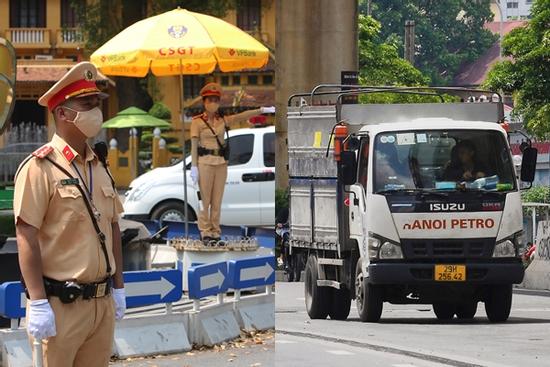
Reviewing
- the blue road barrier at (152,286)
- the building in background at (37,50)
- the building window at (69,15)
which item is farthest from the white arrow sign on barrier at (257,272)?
the building window at (69,15)

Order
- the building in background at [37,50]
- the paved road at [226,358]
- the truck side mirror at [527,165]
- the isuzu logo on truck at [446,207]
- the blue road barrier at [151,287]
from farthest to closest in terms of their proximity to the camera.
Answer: the building in background at [37,50], the blue road barrier at [151,287], the paved road at [226,358], the truck side mirror at [527,165], the isuzu logo on truck at [446,207]

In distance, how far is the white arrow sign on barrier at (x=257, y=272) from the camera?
999 cm

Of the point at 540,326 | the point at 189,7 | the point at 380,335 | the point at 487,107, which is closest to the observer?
the point at 487,107

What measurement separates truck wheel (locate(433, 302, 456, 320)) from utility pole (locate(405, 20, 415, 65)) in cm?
114

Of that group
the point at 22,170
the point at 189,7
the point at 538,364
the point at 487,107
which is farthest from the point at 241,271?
the point at 189,7

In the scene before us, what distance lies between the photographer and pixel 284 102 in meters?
4.84

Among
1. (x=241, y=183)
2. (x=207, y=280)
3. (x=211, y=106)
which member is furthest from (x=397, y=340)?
(x=241, y=183)

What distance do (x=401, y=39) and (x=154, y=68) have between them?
9.73m

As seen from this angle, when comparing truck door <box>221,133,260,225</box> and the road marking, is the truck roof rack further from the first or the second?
truck door <box>221,133,260,225</box>

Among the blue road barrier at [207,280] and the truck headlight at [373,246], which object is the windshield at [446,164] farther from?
the blue road barrier at [207,280]

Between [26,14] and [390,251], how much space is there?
2851 centimetres

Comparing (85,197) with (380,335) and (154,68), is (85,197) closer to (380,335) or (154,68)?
(380,335)

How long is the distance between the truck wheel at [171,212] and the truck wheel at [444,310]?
1191cm

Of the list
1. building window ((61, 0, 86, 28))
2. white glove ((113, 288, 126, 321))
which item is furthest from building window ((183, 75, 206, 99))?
white glove ((113, 288, 126, 321))
